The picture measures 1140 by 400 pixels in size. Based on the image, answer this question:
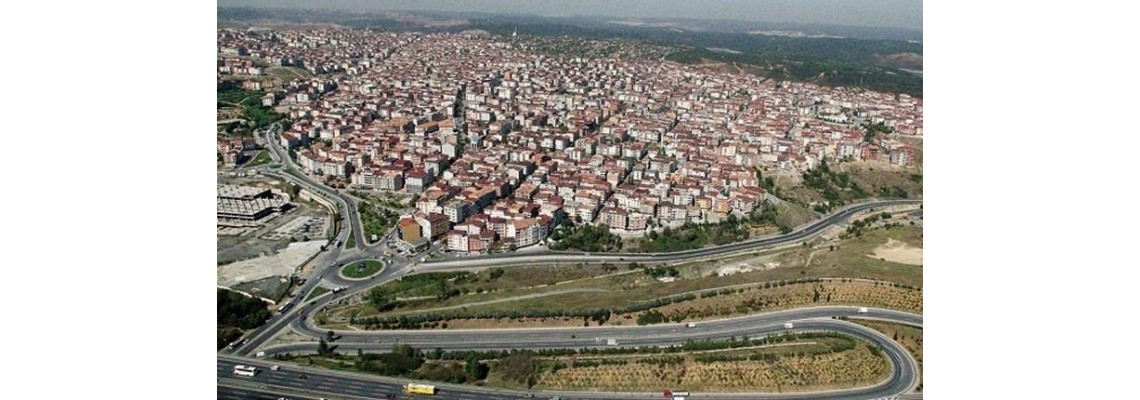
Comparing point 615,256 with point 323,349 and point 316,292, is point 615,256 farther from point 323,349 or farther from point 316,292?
point 323,349

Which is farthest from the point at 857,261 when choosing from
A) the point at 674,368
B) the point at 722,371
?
the point at 674,368

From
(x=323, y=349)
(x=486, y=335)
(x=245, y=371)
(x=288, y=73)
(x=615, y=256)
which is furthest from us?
(x=288, y=73)

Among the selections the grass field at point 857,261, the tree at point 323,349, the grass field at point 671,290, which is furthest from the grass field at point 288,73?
the grass field at point 857,261

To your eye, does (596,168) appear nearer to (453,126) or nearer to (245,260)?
(453,126)

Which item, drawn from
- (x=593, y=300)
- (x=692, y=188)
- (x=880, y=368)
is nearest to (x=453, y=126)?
(x=692, y=188)

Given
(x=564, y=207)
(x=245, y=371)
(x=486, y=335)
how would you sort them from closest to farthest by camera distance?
(x=245, y=371) < (x=486, y=335) < (x=564, y=207)

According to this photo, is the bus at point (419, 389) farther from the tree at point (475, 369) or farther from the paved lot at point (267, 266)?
the paved lot at point (267, 266)
